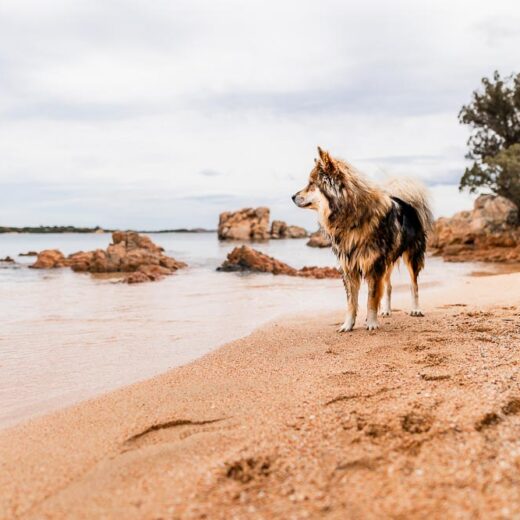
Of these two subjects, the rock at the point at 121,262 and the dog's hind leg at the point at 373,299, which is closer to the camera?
the dog's hind leg at the point at 373,299

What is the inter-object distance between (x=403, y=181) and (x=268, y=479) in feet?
18.8

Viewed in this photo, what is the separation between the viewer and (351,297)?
6.10 meters

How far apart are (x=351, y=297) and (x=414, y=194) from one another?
1893mm

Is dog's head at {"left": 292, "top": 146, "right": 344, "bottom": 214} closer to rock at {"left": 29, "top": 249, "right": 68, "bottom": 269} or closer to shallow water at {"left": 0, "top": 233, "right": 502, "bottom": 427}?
shallow water at {"left": 0, "top": 233, "right": 502, "bottom": 427}

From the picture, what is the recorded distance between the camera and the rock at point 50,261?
22.9 m

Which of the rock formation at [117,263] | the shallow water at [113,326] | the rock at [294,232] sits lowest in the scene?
the shallow water at [113,326]

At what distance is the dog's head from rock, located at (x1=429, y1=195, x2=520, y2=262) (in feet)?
66.1

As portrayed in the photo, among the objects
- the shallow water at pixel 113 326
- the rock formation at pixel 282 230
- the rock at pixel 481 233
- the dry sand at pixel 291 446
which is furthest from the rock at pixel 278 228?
the dry sand at pixel 291 446

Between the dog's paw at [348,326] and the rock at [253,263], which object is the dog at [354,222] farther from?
the rock at [253,263]

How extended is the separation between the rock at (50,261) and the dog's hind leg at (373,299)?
Answer: 1972 centimetres

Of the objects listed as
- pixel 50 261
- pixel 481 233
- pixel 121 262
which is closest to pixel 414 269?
pixel 121 262

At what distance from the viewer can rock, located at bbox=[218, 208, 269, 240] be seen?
7394 centimetres

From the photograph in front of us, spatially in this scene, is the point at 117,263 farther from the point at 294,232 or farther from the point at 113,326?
the point at 294,232

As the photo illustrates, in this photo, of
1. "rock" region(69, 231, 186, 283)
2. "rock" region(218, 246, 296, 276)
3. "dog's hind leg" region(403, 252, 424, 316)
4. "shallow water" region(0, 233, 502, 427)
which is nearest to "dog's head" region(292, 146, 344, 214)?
"dog's hind leg" region(403, 252, 424, 316)
